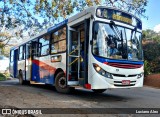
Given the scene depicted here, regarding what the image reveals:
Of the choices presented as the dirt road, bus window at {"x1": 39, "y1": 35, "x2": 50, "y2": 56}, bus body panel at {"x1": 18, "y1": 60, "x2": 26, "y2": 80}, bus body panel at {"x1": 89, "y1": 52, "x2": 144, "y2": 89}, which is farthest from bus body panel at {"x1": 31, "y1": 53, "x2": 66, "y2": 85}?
bus body panel at {"x1": 18, "y1": 60, "x2": 26, "y2": 80}

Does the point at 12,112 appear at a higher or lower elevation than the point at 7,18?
lower

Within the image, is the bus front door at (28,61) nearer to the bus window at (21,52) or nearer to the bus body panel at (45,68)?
the bus body panel at (45,68)

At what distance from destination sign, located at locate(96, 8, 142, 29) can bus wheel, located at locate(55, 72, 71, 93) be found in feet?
10.9

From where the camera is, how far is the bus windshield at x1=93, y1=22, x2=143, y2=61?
1021cm

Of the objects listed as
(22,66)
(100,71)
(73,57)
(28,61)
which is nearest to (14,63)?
(22,66)

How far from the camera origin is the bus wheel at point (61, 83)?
40.5 ft

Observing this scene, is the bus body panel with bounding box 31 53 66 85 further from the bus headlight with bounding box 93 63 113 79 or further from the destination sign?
the destination sign

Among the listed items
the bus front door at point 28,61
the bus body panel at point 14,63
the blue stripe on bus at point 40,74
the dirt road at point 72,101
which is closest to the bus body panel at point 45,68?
the blue stripe on bus at point 40,74

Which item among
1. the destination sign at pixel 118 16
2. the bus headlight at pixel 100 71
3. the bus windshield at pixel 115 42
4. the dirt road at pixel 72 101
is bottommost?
the dirt road at pixel 72 101

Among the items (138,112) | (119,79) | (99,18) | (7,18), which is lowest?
(138,112)

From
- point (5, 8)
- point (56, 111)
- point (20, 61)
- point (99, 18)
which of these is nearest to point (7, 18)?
point (5, 8)

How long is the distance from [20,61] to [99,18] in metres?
10.9

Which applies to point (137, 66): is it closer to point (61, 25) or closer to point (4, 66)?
point (61, 25)

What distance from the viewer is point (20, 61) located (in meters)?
20.0
